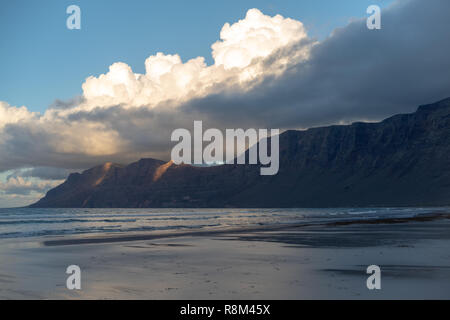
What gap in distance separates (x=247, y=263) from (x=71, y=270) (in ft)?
22.8

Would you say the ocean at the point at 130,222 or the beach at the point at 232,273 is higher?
the ocean at the point at 130,222

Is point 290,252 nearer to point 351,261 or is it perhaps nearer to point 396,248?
point 351,261

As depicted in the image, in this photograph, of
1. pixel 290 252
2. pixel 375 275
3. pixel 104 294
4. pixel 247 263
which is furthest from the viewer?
pixel 290 252

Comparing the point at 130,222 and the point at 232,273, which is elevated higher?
the point at 130,222

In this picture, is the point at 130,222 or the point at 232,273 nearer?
the point at 232,273

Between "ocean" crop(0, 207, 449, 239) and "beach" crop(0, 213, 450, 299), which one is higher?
"ocean" crop(0, 207, 449, 239)

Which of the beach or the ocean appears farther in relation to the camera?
the ocean

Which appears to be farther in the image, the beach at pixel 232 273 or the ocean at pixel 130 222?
the ocean at pixel 130 222
